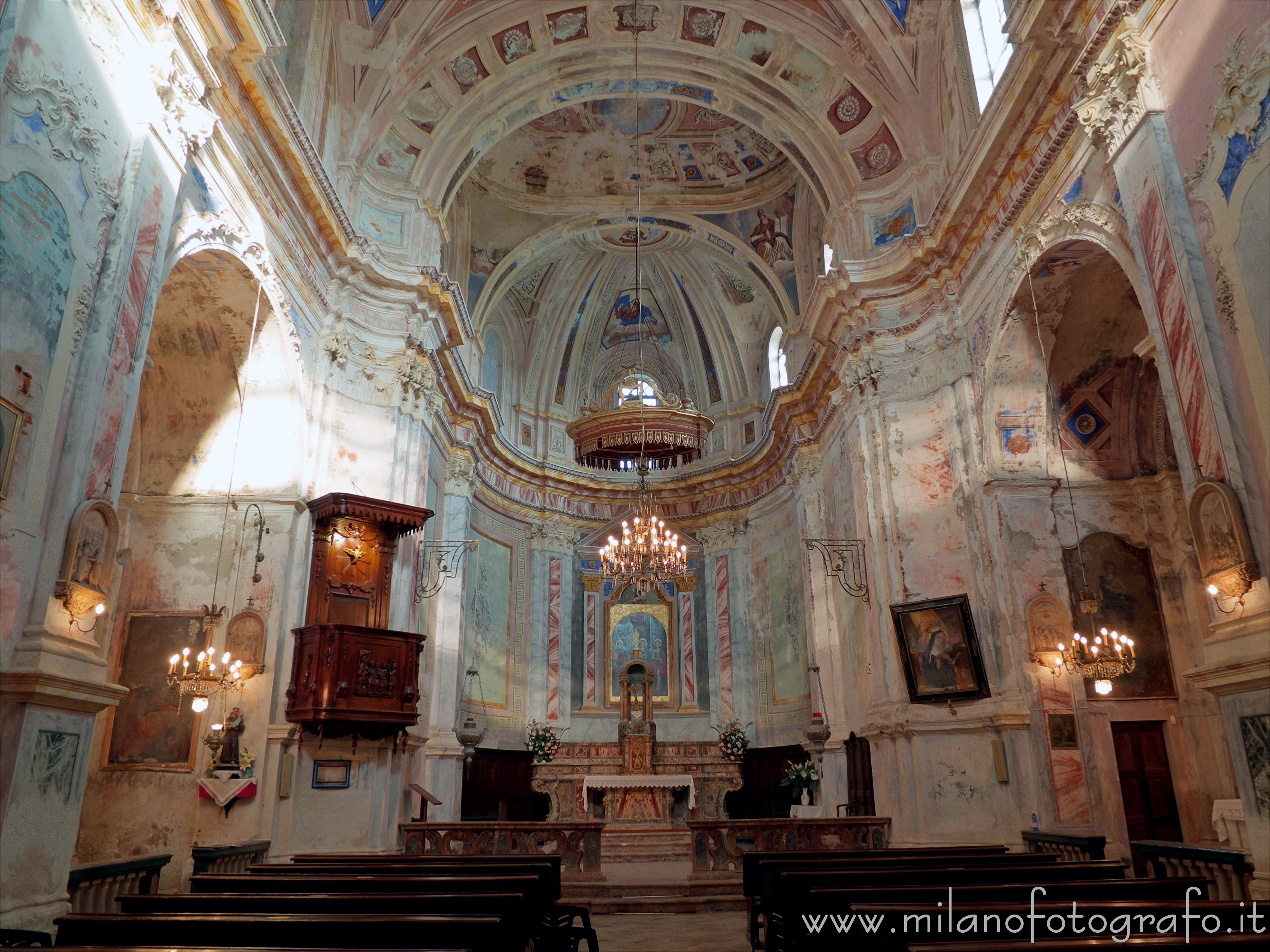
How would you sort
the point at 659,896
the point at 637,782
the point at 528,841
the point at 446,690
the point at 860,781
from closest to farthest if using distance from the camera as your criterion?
the point at 659,896 < the point at 528,841 < the point at 860,781 < the point at 446,690 < the point at 637,782

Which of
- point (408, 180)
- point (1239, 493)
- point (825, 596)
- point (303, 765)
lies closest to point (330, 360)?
point (408, 180)

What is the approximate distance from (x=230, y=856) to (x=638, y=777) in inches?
358

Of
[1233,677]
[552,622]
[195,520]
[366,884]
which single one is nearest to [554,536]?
[552,622]

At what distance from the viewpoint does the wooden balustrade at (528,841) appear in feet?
33.8

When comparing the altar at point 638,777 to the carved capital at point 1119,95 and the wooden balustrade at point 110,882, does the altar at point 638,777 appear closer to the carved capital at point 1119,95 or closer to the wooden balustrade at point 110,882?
the wooden balustrade at point 110,882

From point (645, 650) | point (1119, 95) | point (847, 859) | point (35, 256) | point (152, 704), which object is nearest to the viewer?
point (35, 256)

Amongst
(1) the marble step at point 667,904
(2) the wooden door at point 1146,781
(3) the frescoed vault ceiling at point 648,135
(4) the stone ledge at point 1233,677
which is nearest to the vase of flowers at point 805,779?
(1) the marble step at point 667,904

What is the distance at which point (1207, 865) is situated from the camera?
21.1 feet

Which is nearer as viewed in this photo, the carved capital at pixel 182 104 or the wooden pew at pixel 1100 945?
the wooden pew at pixel 1100 945

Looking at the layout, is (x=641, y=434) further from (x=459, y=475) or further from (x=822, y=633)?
(x=822, y=633)


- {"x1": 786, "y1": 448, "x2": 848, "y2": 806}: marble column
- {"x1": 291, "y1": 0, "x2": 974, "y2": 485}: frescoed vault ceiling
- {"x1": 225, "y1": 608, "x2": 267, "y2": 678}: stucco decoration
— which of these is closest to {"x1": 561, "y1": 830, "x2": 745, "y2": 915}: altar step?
{"x1": 225, "y1": 608, "x2": 267, "y2": 678}: stucco decoration

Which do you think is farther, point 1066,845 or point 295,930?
point 1066,845

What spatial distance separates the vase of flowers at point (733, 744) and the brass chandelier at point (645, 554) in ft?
22.0

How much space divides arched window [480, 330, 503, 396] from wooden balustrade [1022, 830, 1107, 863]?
1407cm
